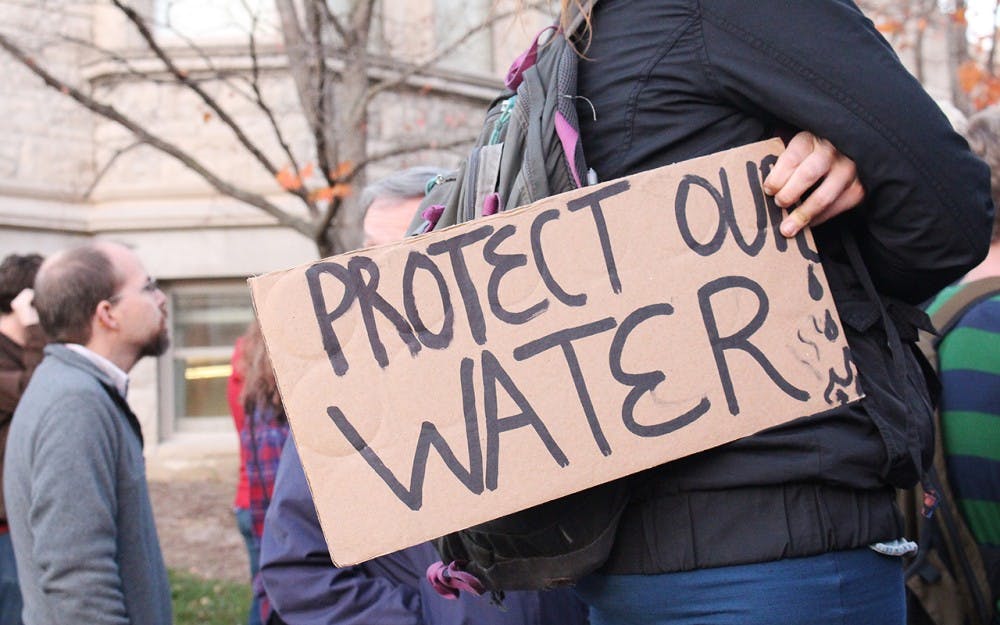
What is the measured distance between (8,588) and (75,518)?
136cm

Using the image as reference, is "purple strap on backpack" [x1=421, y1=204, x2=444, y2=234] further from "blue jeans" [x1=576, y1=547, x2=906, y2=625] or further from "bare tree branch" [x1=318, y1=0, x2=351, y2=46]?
"bare tree branch" [x1=318, y1=0, x2=351, y2=46]

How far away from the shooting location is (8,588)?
12.7ft

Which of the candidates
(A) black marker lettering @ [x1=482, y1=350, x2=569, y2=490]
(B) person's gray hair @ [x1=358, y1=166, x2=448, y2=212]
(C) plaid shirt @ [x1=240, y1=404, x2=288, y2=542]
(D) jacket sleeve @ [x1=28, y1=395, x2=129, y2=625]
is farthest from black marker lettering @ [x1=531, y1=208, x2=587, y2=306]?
(C) plaid shirt @ [x1=240, y1=404, x2=288, y2=542]

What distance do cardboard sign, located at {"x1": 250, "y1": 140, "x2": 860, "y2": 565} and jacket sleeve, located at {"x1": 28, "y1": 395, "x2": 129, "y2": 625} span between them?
63.2 inches

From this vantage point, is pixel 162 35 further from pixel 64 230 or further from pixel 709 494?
pixel 709 494

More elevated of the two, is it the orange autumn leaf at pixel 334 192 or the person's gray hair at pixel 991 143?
the orange autumn leaf at pixel 334 192

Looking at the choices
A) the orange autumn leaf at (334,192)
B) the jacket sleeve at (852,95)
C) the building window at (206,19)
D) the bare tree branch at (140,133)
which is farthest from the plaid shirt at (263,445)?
the building window at (206,19)

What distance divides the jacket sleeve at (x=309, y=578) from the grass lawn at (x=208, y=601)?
3953 millimetres

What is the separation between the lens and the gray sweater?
2770 millimetres

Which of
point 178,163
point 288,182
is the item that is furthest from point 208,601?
point 178,163

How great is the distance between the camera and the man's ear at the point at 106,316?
333 cm

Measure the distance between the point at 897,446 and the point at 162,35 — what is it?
→ 9.26 m

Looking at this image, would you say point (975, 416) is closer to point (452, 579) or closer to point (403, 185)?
point (452, 579)

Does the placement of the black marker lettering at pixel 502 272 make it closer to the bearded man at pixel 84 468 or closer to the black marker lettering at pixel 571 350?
the black marker lettering at pixel 571 350
